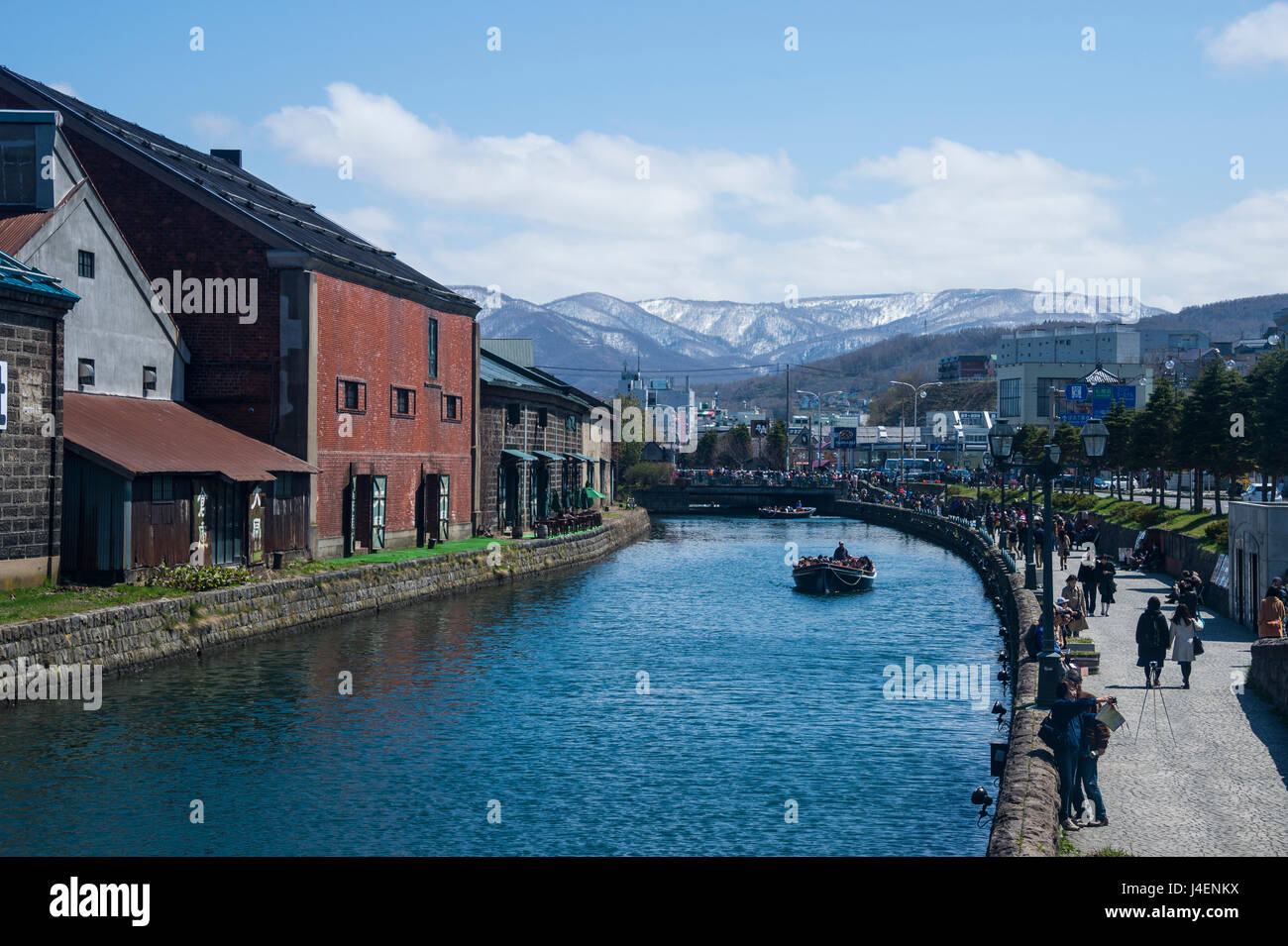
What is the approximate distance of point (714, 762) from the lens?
25281 mm

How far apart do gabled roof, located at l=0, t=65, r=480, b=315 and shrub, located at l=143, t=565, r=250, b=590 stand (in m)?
13.8

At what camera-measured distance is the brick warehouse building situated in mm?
48188

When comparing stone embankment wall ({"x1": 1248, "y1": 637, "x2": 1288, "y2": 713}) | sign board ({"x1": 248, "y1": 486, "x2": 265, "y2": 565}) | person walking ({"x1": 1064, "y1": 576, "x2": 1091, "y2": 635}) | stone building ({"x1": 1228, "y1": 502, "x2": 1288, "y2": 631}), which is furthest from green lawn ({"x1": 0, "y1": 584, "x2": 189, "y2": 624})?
stone building ({"x1": 1228, "y1": 502, "x2": 1288, "y2": 631})

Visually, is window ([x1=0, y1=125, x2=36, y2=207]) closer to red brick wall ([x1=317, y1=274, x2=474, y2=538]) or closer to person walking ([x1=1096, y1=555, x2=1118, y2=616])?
red brick wall ([x1=317, y1=274, x2=474, y2=538])

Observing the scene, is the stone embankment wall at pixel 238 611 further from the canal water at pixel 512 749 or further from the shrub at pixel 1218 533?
the shrub at pixel 1218 533

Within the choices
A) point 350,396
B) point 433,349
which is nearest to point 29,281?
point 350,396

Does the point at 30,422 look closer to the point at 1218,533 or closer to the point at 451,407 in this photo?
the point at 451,407

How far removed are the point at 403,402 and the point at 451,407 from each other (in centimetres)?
579

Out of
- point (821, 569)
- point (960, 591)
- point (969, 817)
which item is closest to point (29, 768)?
point (969, 817)

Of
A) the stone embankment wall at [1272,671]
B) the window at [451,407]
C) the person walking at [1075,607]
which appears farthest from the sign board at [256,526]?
the stone embankment wall at [1272,671]

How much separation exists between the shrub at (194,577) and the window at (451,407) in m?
24.1

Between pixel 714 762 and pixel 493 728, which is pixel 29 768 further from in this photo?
pixel 714 762
